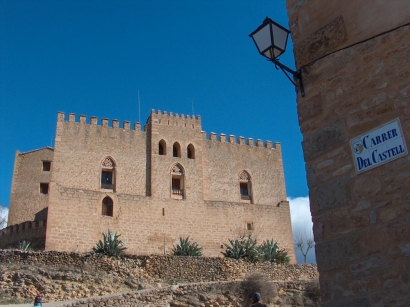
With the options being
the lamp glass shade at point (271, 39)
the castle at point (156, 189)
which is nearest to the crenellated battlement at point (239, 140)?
the castle at point (156, 189)

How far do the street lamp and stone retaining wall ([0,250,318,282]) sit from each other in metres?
12.4

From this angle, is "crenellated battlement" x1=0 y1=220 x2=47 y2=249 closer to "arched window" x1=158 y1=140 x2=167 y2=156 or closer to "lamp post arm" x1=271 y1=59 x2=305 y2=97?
"arched window" x1=158 y1=140 x2=167 y2=156

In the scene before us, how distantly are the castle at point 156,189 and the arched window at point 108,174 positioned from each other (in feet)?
0.16

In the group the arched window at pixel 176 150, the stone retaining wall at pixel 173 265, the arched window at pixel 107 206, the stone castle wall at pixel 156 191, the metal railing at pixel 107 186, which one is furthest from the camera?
the arched window at pixel 176 150

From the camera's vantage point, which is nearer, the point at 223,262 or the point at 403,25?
the point at 403,25

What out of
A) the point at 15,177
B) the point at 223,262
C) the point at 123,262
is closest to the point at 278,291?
the point at 223,262

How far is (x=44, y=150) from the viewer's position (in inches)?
1206

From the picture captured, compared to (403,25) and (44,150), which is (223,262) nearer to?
(403,25)

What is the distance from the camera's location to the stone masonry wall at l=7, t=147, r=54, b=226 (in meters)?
28.1

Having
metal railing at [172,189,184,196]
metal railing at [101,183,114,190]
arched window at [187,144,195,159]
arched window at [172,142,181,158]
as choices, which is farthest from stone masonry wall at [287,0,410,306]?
arched window at [187,144,195,159]

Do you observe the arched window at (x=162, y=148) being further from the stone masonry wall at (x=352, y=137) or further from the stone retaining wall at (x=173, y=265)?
the stone masonry wall at (x=352, y=137)

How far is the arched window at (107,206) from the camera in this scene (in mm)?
22453

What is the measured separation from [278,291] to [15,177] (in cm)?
1938

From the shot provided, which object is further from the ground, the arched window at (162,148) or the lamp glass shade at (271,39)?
the arched window at (162,148)
